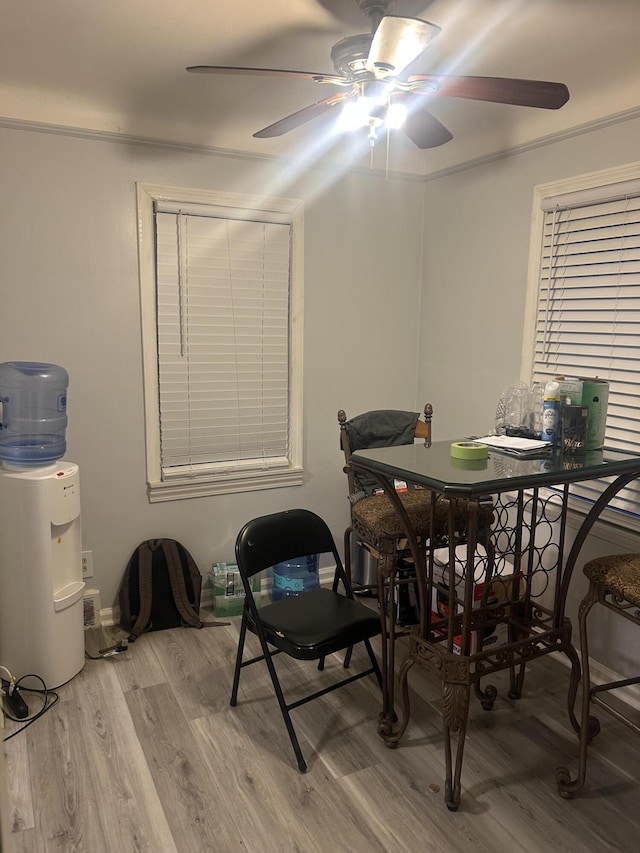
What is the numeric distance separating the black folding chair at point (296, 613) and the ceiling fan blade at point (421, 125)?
1.55 meters

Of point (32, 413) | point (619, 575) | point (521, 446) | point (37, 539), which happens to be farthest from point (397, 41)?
point (37, 539)

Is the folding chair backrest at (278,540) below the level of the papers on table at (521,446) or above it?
below

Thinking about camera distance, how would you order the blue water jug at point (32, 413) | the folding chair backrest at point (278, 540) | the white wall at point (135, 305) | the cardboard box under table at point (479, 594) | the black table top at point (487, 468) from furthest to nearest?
the white wall at point (135, 305) < the blue water jug at point (32, 413) < the cardboard box under table at point (479, 594) < the folding chair backrest at point (278, 540) < the black table top at point (487, 468)

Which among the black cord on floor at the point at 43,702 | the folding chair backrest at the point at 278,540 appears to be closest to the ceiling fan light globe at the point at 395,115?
the folding chair backrest at the point at 278,540

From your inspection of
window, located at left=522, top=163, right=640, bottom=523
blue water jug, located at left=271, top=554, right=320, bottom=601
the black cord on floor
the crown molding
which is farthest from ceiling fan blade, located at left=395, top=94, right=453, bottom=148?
the black cord on floor

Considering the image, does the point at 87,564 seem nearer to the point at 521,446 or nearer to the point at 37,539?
the point at 37,539

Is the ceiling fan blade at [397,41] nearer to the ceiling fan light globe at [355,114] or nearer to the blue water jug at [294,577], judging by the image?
the ceiling fan light globe at [355,114]

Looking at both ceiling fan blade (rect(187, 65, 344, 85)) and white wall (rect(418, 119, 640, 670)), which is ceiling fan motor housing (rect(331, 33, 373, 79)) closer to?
ceiling fan blade (rect(187, 65, 344, 85))

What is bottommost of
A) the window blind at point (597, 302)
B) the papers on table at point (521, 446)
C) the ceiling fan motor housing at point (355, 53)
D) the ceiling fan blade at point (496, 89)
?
the papers on table at point (521, 446)

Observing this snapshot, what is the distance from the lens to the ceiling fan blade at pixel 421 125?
82.3 inches

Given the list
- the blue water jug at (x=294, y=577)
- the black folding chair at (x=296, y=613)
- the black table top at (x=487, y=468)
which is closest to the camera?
the black table top at (x=487, y=468)

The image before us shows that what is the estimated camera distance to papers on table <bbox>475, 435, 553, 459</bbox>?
2.09 meters

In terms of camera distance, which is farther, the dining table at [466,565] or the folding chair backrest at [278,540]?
the folding chair backrest at [278,540]

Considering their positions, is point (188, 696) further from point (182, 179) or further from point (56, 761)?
point (182, 179)
